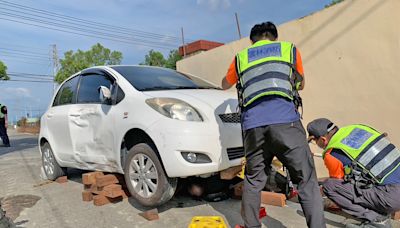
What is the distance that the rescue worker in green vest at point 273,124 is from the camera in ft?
8.05

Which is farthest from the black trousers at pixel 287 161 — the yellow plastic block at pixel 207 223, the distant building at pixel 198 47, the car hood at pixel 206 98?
the distant building at pixel 198 47

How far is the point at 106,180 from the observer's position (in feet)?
12.7

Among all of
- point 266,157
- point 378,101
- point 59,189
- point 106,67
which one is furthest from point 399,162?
point 59,189

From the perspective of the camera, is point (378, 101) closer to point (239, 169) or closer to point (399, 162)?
point (399, 162)

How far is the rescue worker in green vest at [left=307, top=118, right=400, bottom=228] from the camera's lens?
2.74 metres

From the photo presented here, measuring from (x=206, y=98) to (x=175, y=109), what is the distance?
0.40 m

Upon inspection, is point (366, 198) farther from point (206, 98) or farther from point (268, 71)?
point (206, 98)

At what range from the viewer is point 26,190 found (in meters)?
4.85

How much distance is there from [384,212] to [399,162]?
0.43m

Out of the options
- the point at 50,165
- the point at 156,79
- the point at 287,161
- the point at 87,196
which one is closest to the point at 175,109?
the point at 156,79

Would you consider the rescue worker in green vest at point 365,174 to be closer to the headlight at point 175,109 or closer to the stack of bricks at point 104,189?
the headlight at point 175,109

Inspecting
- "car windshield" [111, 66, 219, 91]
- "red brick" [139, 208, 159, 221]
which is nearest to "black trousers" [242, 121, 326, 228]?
"red brick" [139, 208, 159, 221]

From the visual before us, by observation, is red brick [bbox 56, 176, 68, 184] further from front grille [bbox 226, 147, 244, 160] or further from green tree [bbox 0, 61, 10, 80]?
green tree [bbox 0, 61, 10, 80]

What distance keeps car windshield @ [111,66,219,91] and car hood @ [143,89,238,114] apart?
224mm
